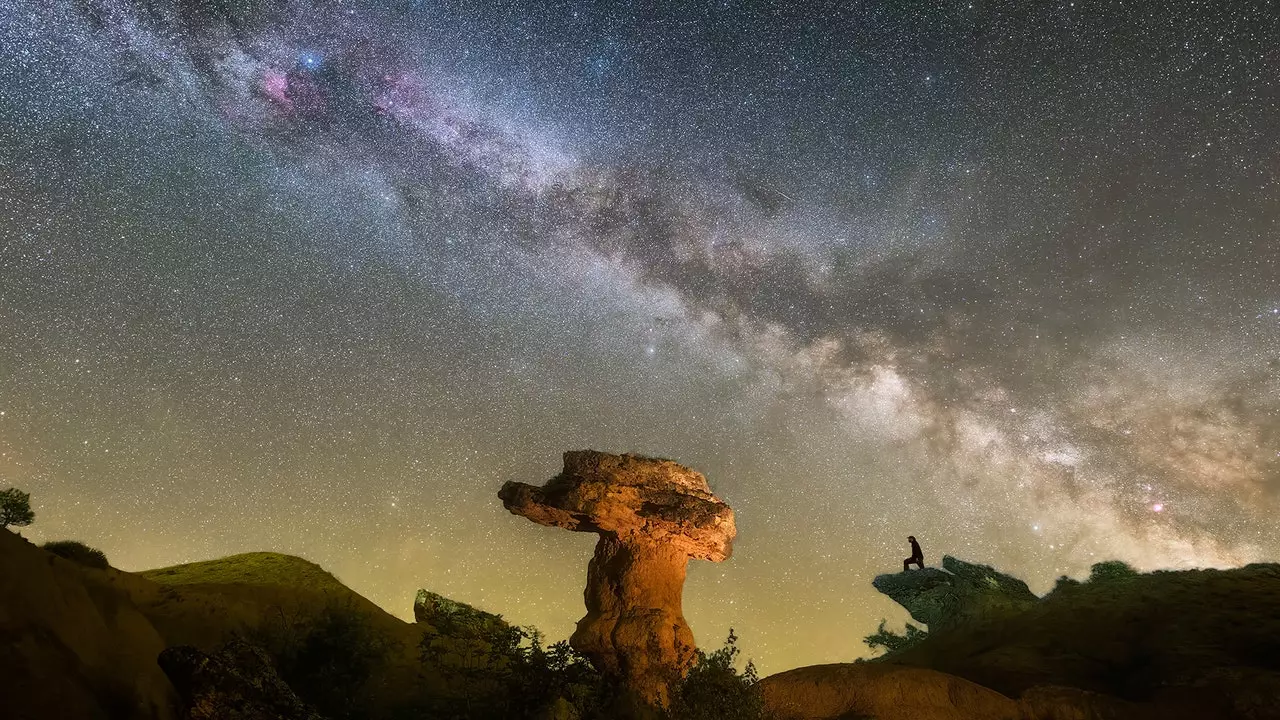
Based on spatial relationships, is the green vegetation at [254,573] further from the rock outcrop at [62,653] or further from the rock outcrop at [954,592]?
the rock outcrop at [954,592]

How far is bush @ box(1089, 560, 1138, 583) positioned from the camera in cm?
2970

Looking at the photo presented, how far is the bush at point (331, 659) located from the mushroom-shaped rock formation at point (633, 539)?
283 inches

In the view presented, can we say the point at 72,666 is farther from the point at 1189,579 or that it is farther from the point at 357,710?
the point at 1189,579

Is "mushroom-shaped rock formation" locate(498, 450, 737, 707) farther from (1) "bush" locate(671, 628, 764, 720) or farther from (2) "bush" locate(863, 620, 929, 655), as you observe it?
(2) "bush" locate(863, 620, 929, 655)

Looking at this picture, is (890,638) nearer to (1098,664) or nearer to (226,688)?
(1098,664)

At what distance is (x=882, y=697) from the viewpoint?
19.7 meters

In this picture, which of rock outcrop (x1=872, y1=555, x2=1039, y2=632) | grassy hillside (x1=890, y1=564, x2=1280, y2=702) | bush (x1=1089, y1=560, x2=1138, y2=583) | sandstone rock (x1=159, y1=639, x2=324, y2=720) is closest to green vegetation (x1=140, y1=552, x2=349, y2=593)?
sandstone rock (x1=159, y1=639, x2=324, y2=720)

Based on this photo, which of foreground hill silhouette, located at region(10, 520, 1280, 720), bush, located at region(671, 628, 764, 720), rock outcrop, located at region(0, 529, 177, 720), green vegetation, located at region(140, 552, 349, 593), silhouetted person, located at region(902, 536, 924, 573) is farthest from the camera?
silhouetted person, located at region(902, 536, 924, 573)

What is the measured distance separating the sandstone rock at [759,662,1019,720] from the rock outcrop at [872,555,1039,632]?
12556mm

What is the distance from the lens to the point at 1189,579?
26344 millimetres

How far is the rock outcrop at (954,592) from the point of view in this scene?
31906mm

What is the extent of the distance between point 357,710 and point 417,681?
284 cm

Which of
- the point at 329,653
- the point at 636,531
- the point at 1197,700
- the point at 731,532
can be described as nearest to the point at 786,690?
the point at 731,532

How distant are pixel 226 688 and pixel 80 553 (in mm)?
14820
